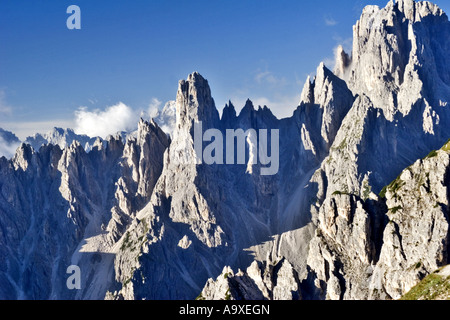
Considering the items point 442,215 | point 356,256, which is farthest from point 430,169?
point 356,256

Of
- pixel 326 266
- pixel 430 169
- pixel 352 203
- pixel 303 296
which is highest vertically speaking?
pixel 430 169

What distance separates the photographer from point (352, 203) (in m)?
138

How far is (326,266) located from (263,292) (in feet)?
72.8

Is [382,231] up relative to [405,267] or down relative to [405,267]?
up
